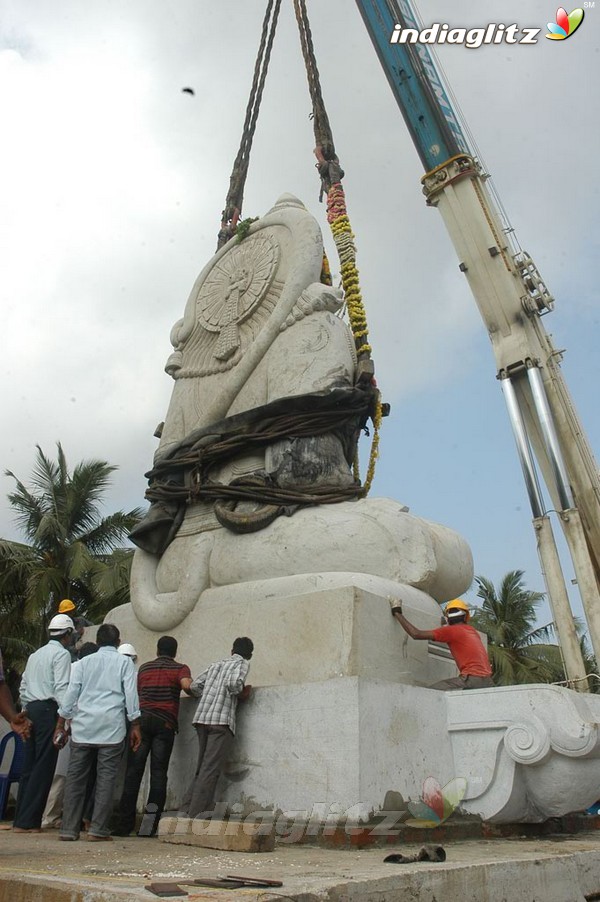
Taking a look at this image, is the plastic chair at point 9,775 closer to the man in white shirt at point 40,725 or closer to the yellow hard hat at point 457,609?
the man in white shirt at point 40,725

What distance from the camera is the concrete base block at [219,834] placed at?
3.53m

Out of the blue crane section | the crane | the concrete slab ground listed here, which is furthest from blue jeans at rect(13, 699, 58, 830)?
the blue crane section

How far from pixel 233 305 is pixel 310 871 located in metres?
5.26

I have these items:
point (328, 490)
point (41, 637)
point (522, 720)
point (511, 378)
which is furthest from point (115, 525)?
point (522, 720)

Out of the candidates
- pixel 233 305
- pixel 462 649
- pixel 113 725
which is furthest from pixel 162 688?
pixel 233 305

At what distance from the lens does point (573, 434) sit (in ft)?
43.1

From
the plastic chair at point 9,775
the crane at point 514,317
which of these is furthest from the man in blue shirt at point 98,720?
the crane at point 514,317

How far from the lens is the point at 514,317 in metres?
13.7

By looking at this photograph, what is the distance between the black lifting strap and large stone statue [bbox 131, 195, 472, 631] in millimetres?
1313

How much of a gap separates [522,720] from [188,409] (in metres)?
4.00

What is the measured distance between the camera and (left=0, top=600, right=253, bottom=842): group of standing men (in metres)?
4.27

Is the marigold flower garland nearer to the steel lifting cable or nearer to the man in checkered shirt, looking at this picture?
the steel lifting cable

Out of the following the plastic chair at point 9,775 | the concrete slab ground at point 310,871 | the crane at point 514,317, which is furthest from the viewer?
the crane at point 514,317

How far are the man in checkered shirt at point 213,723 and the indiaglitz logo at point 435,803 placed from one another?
1.05 meters
